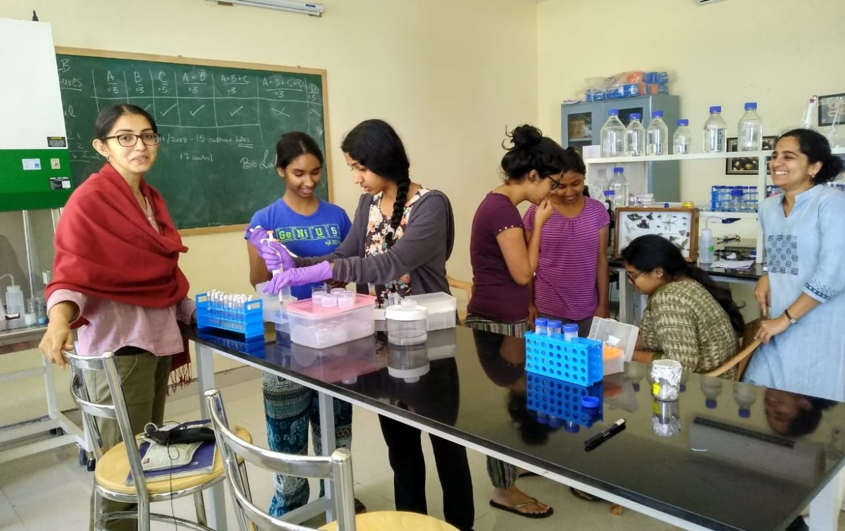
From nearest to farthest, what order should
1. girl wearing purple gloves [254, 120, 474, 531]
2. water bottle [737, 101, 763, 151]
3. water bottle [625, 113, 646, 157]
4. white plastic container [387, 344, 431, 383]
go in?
white plastic container [387, 344, 431, 383], girl wearing purple gloves [254, 120, 474, 531], water bottle [737, 101, 763, 151], water bottle [625, 113, 646, 157]

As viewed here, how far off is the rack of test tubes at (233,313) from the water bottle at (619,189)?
222cm

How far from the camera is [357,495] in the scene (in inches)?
95.8

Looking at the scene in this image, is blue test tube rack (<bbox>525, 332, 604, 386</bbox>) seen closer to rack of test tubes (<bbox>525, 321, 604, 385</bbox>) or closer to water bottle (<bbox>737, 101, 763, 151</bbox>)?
rack of test tubes (<bbox>525, 321, 604, 385</bbox>)

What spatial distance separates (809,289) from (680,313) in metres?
0.52

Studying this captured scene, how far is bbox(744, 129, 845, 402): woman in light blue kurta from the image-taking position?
204 centimetres

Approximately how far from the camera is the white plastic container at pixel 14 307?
2.64m

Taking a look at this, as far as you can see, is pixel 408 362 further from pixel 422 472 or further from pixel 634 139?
pixel 634 139

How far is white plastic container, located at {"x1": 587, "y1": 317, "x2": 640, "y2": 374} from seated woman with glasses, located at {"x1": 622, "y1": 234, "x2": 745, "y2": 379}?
1.67ft

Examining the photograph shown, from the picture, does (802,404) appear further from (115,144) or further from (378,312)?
(115,144)

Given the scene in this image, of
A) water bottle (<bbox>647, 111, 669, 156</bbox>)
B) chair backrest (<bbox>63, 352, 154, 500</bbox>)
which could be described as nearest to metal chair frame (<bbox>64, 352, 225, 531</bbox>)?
chair backrest (<bbox>63, 352, 154, 500</bbox>)

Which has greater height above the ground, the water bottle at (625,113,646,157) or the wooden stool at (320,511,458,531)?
the water bottle at (625,113,646,157)

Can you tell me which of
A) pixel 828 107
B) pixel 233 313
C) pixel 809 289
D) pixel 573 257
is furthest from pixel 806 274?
pixel 828 107

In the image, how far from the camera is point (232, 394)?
3.58m

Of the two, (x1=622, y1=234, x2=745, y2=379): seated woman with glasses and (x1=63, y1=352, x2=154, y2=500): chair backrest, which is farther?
(x1=622, y1=234, x2=745, y2=379): seated woman with glasses
